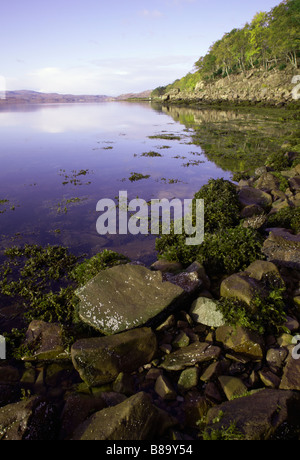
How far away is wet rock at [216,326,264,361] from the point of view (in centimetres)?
437

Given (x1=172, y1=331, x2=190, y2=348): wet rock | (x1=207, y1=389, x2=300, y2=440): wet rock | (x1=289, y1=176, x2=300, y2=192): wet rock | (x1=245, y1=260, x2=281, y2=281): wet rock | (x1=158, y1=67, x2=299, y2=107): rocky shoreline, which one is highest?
(x1=158, y1=67, x2=299, y2=107): rocky shoreline

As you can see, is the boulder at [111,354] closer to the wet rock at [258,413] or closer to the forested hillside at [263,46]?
the wet rock at [258,413]

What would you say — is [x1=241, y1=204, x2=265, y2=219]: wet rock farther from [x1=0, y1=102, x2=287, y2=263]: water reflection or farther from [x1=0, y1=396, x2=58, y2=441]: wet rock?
Answer: [x1=0, y1=396, x2=58, y2=441]: wet rock

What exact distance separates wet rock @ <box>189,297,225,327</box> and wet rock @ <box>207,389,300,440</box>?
146cm

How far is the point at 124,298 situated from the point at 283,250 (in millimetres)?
4051

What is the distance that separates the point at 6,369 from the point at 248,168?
18316mm

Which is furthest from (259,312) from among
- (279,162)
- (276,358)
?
(279,162)

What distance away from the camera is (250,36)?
80.5 meters

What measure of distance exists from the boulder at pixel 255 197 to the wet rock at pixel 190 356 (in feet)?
24.6

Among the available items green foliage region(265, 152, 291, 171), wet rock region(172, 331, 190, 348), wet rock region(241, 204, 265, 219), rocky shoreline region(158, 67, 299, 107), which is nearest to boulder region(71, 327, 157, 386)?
wet rock region(172, 331, 190, 348)

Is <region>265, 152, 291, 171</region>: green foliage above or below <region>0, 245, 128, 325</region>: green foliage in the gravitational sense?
above

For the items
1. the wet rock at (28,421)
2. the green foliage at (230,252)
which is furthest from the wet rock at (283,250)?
the wet rock at (28,421)

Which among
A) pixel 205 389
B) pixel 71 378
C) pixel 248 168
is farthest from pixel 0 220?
pixel 248 168

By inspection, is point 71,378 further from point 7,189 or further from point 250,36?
point 250,36
